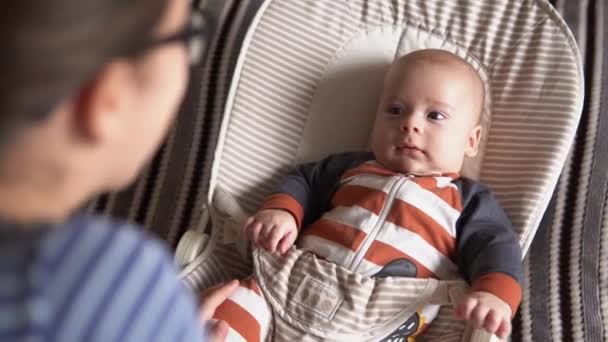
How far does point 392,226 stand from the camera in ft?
3.41

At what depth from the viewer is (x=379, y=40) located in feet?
4.00

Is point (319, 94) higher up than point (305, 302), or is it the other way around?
point (319, 94)

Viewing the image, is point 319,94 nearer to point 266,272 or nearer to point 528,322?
point 266,272

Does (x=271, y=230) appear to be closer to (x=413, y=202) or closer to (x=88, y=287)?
(x=413, y=202)

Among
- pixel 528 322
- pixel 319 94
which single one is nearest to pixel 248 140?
pixel 319 94

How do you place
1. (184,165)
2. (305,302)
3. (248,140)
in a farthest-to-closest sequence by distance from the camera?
(184,165), (248,140), (305,302)

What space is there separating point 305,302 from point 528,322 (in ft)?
1.44

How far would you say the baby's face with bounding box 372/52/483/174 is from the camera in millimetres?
1105

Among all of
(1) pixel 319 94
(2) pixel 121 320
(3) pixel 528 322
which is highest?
(2) pixel 121 320

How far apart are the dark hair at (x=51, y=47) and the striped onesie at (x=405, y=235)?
58 centimetres

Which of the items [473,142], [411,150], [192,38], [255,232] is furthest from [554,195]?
[192,38]

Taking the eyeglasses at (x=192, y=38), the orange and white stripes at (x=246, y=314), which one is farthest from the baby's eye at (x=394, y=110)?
the eyeglasses at (x=192, y=38)

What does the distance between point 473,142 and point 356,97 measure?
0.20 m

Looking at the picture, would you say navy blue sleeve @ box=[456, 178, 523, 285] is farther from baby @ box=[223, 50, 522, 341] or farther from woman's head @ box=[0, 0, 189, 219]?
woman's head @ box=[0, 0, 189, 219]
